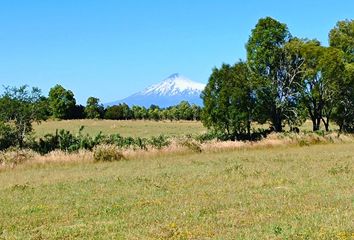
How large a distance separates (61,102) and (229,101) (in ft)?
246

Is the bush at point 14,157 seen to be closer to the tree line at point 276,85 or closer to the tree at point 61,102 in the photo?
the tree line at point 276,85

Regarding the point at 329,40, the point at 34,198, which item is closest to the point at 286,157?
the point at 34,198

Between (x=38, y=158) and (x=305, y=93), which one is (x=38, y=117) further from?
(x=305, y=93)

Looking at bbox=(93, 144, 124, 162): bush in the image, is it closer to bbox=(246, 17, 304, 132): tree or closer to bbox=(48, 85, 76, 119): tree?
bbox=(246, 17, 304, 132): tree

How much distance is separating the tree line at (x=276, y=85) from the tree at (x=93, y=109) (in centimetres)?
7133

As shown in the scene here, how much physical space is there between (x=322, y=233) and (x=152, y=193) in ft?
28.0

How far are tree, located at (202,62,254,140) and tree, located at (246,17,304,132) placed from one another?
1.93 metres

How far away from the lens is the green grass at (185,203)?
11.3m

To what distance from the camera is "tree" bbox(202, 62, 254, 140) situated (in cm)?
4438

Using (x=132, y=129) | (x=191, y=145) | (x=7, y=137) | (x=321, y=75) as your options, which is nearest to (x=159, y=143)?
(x=191, y=145)

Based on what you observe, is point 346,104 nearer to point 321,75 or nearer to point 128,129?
point 321,75

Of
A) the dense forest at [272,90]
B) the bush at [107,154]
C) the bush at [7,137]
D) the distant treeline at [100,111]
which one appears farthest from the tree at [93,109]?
the bush at [107,154]

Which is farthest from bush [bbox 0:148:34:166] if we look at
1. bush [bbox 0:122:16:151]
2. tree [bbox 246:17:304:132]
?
tree [bbox 246:17:304:132]

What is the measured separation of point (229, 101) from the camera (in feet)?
147
